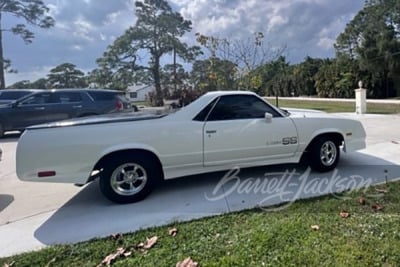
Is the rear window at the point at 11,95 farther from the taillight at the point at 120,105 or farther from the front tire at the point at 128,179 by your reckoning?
the front tire at the point at 128,179

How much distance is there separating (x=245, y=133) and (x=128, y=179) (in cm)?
178

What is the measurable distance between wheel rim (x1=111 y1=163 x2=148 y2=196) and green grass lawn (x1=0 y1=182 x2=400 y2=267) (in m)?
1.01

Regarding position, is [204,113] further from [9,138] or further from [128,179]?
[9,138]

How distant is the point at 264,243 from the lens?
2969 mm

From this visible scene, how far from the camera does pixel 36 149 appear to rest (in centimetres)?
390

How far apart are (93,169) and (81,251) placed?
4.18 ft

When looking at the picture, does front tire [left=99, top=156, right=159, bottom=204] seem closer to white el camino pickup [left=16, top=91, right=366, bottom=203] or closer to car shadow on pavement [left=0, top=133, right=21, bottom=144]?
white el camino pickup [left=16, top=91, right=366, bottom=203]

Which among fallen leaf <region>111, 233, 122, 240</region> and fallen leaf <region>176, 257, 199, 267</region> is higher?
fallen leaf <region>111, 233, 122, 240</region>

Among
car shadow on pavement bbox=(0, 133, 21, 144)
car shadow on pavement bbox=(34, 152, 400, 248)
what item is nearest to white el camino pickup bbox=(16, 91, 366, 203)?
car shadow on pavement bbox=(34, 152, 400, 248)

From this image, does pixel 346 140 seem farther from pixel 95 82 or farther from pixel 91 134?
pixel 95 82

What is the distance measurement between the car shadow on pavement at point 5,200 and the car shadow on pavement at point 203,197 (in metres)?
0.90

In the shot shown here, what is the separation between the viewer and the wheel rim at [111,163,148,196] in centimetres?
426

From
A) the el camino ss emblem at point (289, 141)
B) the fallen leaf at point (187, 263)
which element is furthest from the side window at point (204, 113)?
the fallen leaf at point (187, 263)

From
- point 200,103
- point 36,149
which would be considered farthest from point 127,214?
point 200,103
